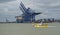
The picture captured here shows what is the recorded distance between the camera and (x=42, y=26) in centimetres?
Result: 4462

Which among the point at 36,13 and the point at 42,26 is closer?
the point at 42,26

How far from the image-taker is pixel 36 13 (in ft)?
279

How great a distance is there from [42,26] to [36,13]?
40.5 meters
